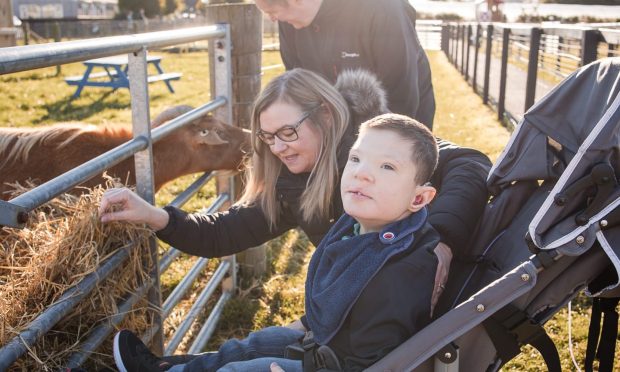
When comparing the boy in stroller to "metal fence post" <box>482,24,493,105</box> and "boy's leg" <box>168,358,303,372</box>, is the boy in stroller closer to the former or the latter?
"boy's leg" <box>168,358,303,372</box>

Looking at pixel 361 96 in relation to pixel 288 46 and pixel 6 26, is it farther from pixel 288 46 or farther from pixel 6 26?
pixel 6 26

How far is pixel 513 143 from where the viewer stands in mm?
2385

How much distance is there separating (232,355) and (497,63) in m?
A: 14.4

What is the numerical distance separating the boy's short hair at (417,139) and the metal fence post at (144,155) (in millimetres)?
1018

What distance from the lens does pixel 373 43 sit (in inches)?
144

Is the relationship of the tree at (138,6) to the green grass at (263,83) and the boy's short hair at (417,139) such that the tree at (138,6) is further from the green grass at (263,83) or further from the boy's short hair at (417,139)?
the boy's short hair at (417,139)

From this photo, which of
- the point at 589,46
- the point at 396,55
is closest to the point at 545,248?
the point at 396,55

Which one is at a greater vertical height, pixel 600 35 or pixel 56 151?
pixel 600 35

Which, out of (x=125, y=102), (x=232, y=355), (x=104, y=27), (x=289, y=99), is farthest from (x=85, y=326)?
(x=104, y=27)

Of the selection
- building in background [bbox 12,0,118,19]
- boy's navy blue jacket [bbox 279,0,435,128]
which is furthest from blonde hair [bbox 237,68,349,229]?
building in background [bbox 12,0,118,19]

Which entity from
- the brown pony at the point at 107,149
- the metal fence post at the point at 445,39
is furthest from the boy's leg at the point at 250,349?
the metal fence post at the point at 445,39

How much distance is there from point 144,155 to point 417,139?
4.07 ft

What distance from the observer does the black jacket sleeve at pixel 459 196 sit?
2.36 metres

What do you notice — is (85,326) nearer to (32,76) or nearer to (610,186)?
(610,186)
